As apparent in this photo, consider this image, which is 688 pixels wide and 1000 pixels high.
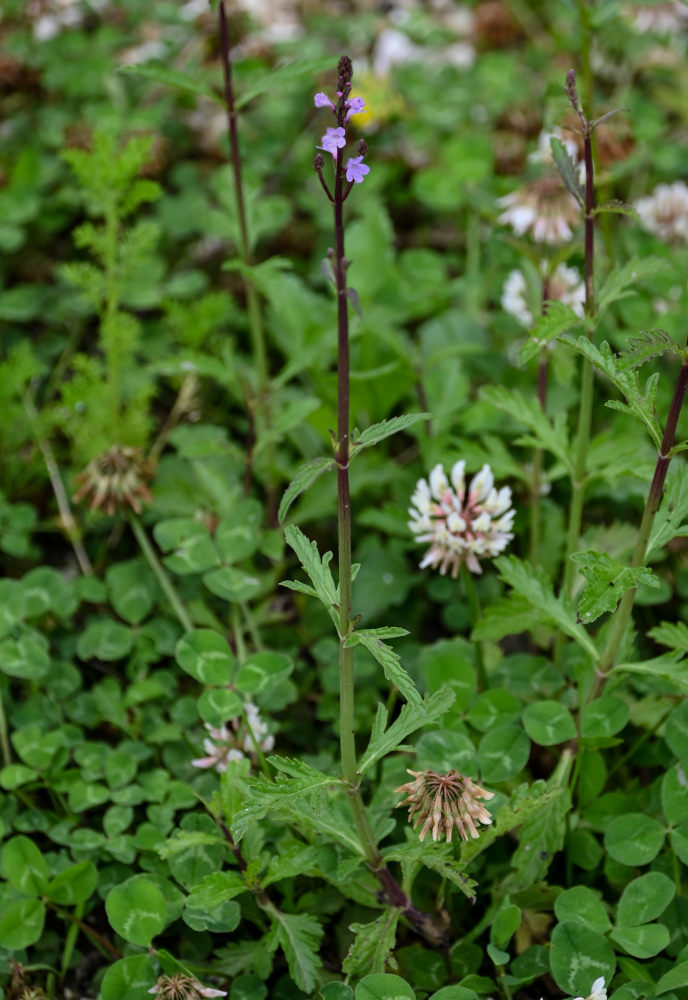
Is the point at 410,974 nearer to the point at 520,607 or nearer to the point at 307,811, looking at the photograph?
the point at 307,811

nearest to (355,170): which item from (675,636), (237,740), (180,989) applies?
(675,636)

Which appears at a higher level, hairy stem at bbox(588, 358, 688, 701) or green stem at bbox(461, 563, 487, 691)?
hairy stem at bbox(588, 358, 688, 701)

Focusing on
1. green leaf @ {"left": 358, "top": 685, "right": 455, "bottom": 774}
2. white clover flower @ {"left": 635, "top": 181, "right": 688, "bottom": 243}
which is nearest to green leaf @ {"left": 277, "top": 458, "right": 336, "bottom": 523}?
green leaf @ {"left": 358, "top": 685, "right": 455, "bottom": 774}

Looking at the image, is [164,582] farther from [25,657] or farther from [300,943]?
[300,943]

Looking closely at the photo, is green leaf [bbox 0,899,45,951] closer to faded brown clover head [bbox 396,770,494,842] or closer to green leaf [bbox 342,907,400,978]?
green leaf [bbox 342,907,400,978]

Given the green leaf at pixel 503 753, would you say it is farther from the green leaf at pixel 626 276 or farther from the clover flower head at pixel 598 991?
the green leaf at pixel 626 276

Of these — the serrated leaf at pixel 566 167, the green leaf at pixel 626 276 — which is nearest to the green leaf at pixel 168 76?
the serrated leaf at pixel 566 167
